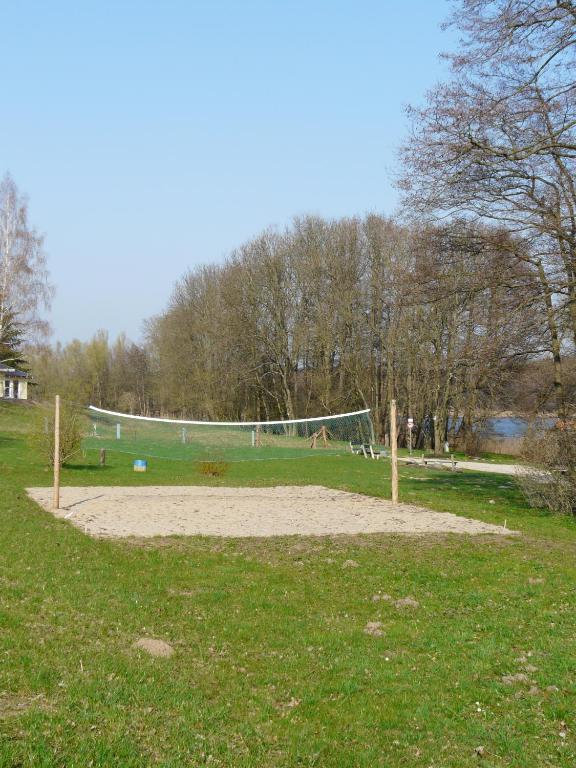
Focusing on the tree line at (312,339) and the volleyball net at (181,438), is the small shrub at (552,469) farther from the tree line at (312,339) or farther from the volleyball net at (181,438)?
the tree line at (312,339)

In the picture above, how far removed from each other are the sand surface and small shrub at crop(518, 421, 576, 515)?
2.63 meters

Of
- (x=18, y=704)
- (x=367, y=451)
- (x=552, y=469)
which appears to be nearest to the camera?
(x=18, y=704)

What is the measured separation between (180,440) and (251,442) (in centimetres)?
315

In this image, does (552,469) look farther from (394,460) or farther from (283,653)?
(283,653)

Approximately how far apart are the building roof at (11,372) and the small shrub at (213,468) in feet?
110

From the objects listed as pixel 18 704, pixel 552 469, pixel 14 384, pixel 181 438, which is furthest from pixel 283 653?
pixel 14 384

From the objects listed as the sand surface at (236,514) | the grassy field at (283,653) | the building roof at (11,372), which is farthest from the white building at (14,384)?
the grassy field at (283,653)

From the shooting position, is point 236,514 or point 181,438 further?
point 181,438

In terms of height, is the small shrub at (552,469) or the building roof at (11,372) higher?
the building roof at (11,372)

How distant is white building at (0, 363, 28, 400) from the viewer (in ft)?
195

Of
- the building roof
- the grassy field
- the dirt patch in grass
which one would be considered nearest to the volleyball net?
the grassy field

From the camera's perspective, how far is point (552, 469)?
16.6 metres

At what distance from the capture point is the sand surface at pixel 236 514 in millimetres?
13016

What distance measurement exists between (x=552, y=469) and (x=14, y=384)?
53.1 meters
